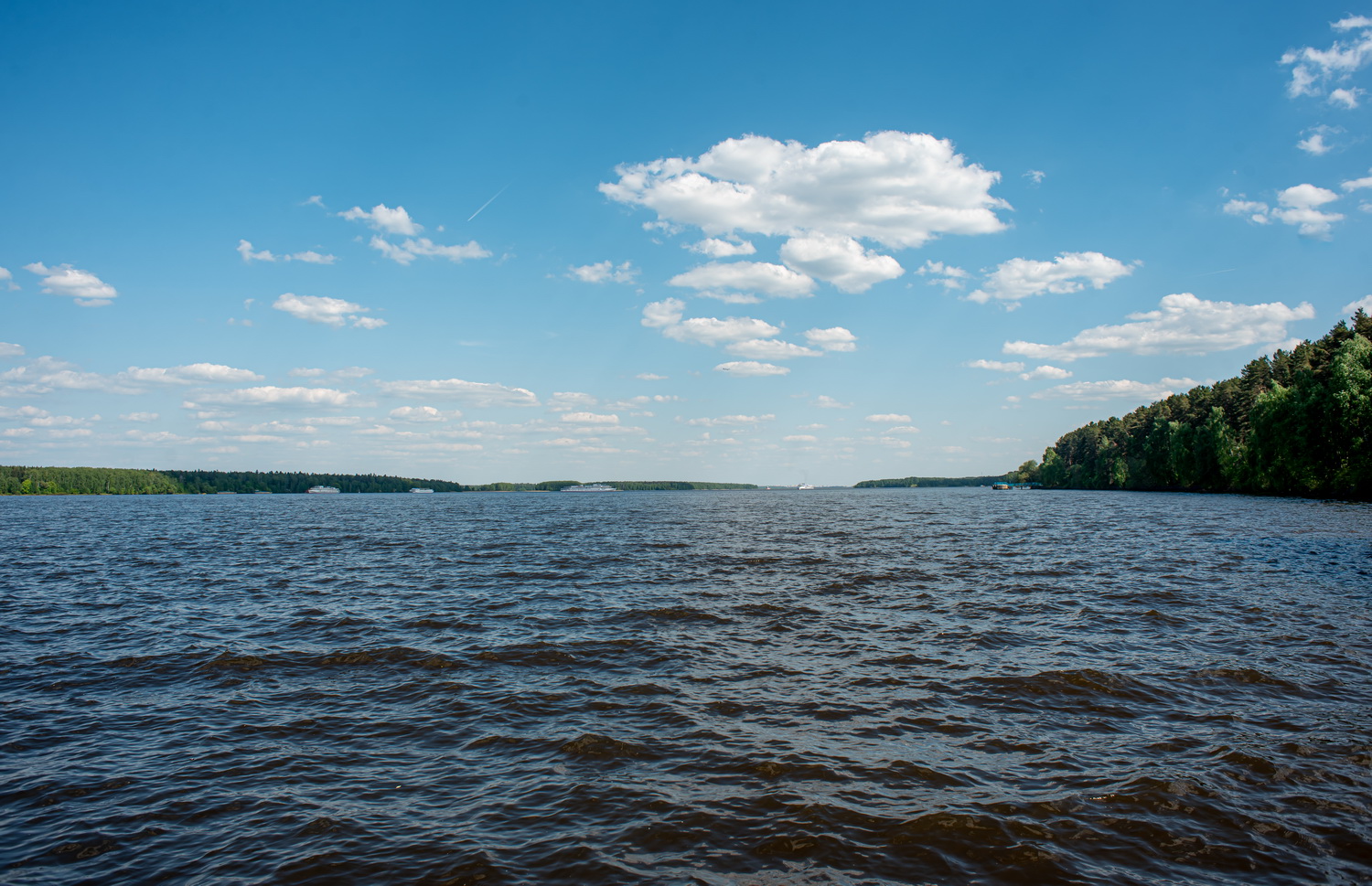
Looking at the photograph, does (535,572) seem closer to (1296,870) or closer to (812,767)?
(812,767)

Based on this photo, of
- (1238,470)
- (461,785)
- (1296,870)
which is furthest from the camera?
(1238,470)

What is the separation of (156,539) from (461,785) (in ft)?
230

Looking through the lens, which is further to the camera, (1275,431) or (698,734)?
(1275,431)

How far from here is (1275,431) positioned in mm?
90625

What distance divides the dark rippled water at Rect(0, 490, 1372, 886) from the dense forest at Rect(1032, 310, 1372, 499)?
67.8 m

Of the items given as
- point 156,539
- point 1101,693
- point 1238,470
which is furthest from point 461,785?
point 1238,470

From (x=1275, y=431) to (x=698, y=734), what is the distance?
372 feet

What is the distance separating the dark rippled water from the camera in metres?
8.73

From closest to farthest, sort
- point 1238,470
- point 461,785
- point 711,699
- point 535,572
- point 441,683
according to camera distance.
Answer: point 461,785, point 711,699, point 441,683, point 535,572, point 1238,470

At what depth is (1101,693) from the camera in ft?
48.7

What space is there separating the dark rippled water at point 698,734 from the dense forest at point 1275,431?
6775cm

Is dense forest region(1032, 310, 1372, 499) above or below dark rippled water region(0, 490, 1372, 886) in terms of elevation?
above

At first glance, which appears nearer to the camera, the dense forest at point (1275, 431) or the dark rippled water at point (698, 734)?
the dark rippled water at point (698, 734)

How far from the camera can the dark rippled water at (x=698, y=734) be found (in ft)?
28.6
